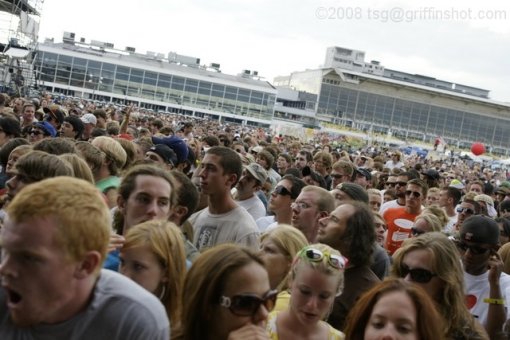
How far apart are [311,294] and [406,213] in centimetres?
A: 445

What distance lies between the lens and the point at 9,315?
1.99 meters

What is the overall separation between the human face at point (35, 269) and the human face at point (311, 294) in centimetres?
148

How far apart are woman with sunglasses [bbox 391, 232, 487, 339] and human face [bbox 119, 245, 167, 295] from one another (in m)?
1.51

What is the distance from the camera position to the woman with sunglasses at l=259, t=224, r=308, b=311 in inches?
145

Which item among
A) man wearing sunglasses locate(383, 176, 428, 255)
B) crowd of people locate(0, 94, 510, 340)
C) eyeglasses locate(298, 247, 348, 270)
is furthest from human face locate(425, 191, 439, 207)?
eyeglasses locate(298, 247, 348, 270)

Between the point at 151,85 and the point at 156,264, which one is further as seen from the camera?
the point at 151,85

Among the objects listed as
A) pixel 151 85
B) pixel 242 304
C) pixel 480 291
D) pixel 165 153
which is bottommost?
pixel 480 291

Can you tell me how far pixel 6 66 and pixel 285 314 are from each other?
27462mm

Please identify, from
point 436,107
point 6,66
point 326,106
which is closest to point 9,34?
point 6,66

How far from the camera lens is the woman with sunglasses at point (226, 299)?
93.0 inches

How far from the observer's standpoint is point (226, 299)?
2369 millimetres

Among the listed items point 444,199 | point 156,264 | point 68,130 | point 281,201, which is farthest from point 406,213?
point 156,264

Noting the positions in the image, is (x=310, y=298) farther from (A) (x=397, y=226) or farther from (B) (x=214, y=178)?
(A) (x=397, y=226)

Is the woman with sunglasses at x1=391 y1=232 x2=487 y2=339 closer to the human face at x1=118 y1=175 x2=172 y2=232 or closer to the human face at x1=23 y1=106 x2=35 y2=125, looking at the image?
the human face at x1=118 y1=175 x2=172 y2=232
